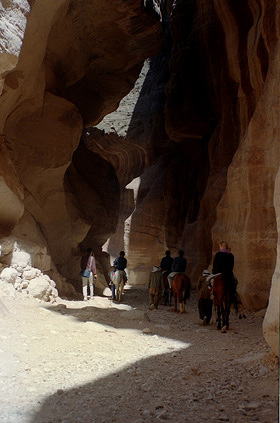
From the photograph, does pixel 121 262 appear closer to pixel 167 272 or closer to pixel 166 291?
pixel 167 272

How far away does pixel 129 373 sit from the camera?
445cm

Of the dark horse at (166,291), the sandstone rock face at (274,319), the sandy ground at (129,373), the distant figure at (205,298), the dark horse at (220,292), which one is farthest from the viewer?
the dark horse at (166,291)

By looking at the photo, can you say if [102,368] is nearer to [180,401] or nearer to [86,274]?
[180,401]

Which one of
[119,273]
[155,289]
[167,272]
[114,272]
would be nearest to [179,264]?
[155,289]

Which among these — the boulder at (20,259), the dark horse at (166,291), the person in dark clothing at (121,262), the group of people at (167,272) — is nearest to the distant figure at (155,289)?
the group of people at (167,272)

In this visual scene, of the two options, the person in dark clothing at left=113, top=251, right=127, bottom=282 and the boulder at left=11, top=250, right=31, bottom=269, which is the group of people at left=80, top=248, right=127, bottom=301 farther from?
the boulder at left=11, top=250, right=31, bottom=269

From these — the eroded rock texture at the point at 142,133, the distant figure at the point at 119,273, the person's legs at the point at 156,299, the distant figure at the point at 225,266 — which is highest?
the eroded rock texture at the point at 142,133

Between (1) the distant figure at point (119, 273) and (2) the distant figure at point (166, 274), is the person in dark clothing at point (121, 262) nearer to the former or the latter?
(1) the distant figure at point (119, 273)

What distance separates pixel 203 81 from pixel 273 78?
10137 millimetres

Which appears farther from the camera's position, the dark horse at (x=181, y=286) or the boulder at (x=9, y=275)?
the dark horse at (x=181, y=286)

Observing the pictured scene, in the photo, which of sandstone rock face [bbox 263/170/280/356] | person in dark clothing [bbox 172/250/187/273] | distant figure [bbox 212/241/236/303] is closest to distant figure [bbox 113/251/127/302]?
person in dark clothing [bbox 172/250/187/273]

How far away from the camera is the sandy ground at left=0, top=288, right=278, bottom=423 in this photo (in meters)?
3.27

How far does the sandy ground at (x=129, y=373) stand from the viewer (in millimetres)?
3271

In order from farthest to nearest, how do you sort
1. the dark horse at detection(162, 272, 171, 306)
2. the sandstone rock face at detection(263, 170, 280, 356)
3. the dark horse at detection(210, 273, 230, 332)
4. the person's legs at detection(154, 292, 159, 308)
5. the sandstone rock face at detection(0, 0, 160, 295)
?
the dark horse at detection(162, 272, 171, 306), the person's legs at detection(154, 292, 159, 308), the sandstone rock face at detection(0, 0, 160, 295), the dark horse at detection(210, 273, 230, 332), the sandstone rock face at detection(263, 170, 280, 356)
